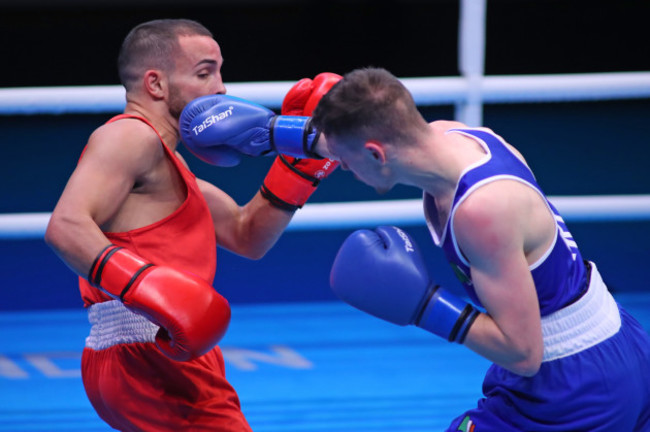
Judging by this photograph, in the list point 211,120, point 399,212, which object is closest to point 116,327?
point 211,120

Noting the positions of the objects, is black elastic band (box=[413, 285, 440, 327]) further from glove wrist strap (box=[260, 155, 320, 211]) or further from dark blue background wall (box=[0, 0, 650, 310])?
dark blue background wall (box=[0, 0, 650, 310])

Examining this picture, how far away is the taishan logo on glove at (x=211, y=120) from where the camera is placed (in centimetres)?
208

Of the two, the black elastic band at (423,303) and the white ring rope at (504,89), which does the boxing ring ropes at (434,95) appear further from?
the black elastic band at (423,303)

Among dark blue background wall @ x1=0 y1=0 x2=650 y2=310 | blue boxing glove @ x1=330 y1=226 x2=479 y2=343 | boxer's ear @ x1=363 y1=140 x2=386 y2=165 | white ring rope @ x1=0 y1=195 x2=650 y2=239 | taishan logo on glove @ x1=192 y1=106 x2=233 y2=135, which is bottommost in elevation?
dark blue background wall @ x1=0 y1=0 x2=650 y2=310

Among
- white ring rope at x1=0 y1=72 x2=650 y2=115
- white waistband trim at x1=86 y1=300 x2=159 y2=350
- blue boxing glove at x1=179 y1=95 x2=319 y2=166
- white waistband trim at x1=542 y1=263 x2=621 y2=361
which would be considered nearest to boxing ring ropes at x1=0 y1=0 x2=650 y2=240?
white ring rope at x1=0 y1=72 x2=650 y2=115

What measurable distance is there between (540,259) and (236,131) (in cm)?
88

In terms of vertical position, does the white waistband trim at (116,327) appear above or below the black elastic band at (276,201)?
below

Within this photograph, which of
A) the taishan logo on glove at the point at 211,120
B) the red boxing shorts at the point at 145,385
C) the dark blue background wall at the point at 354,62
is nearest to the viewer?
the red boxing shorts at the point at 145,385

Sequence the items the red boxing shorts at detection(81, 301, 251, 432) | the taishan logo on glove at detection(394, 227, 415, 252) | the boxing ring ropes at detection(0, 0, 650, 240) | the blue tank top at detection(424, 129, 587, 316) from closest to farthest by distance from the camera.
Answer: the blue tank top at detection(424, 129, 587, 316), the taishan logo on glove at detection(394, 227, 415, 252), the red boxing shorts at detection(81, 301, 251, 432), the boxing ring ropes at detection(0, 0, 650, 240)

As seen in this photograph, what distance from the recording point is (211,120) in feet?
6.88

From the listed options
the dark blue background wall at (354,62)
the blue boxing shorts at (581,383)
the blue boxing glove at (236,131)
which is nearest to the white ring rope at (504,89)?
the blue boxing glove at (236,131)

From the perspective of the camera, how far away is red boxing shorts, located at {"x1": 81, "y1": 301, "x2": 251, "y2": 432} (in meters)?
1.91

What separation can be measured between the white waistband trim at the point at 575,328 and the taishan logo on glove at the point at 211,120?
3.11ft

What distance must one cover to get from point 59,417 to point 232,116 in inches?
56.0
